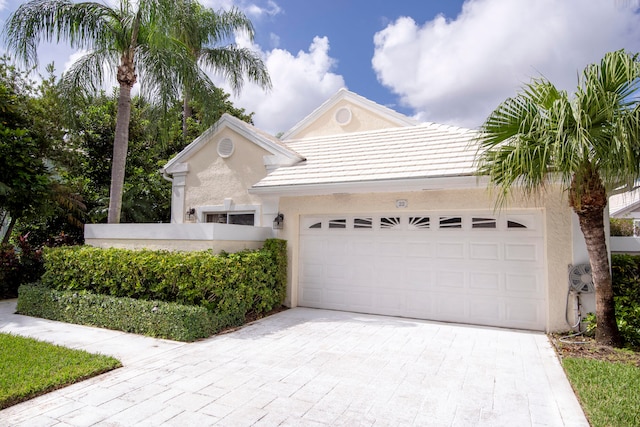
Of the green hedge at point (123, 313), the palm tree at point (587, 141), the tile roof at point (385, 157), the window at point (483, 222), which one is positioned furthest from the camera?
the tile roof at point (385, 157)

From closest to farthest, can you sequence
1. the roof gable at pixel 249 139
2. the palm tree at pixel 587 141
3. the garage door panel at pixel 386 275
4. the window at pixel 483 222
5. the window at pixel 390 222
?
the palm tree at pixel 587 141
the window at pixel 483 222
the garage door panel at pixel 386 275
the window at pixel 390 222
the roof gable at pixel 249 139

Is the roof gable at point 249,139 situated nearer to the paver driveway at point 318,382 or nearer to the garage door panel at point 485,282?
the paver driveway at point 318,382

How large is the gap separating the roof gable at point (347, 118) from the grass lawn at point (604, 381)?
32.9ft

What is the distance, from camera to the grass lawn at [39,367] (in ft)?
15.9

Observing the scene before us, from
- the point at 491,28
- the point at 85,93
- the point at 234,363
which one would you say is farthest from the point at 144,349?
the point at 491,28

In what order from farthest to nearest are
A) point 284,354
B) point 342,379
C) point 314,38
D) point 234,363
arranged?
point 314,38, point 284,354, point 234,363, point 342,379

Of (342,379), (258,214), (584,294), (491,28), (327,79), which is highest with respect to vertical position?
(327,79)

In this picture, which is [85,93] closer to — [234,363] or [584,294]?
[234,363]

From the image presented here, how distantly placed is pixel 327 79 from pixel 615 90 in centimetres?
1324

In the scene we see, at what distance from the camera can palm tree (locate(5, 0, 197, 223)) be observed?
33.6 feet

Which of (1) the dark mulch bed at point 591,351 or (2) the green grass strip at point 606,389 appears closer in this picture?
(2) the green grass strip at point 606,389

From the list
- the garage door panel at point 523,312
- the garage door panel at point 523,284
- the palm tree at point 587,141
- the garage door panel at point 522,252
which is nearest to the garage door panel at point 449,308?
the garage door panel at point 523,312

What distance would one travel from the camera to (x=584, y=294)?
781 cm

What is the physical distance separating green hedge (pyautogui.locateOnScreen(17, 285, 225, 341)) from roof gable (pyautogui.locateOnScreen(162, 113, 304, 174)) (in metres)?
5.54
